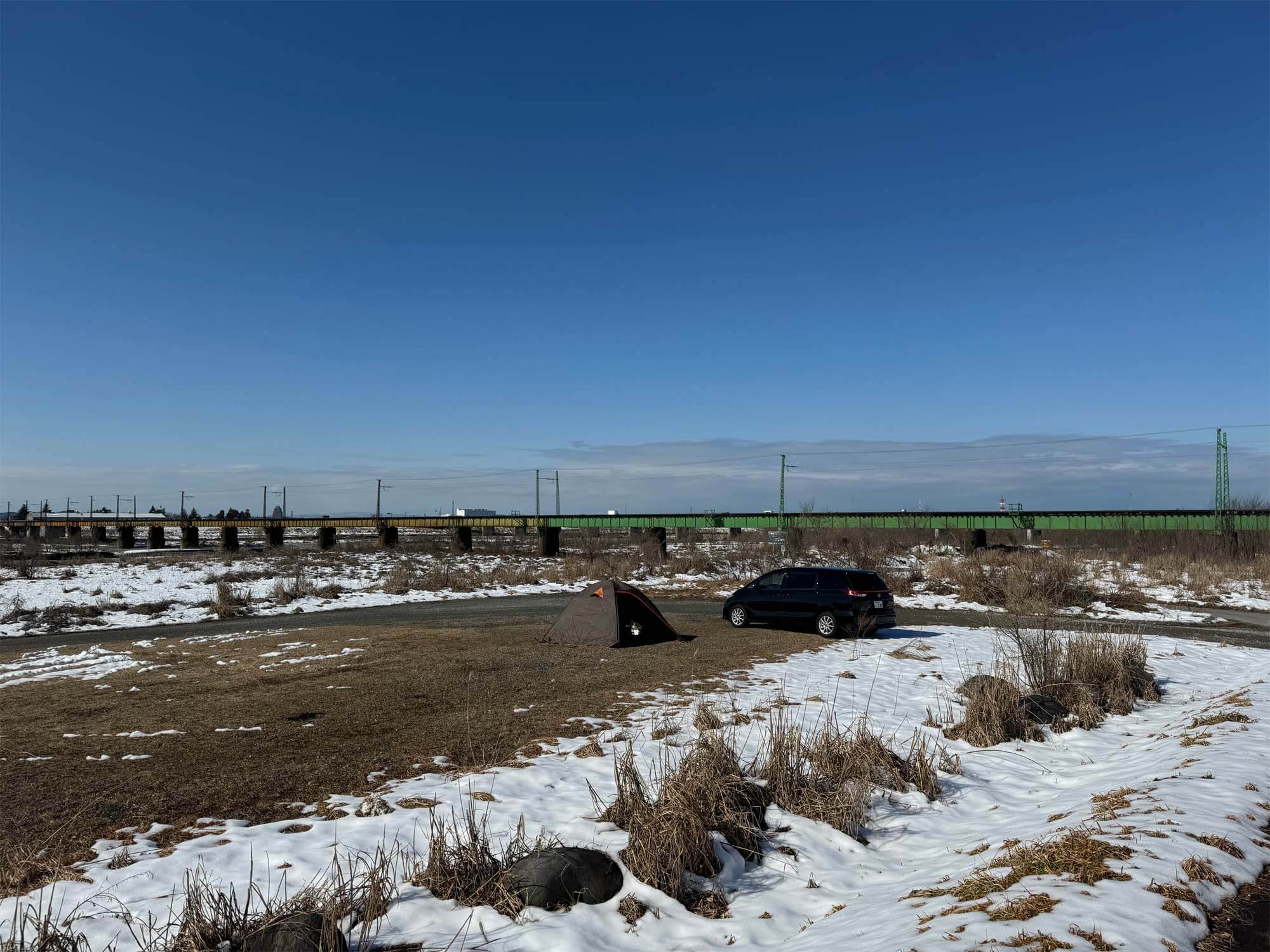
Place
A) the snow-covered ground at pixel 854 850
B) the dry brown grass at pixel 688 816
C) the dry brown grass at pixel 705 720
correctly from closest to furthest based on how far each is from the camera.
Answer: the snow-covered ground at pixel 854 850 < the dry brown grass at pixel 688 816 < the dry brown grass at pixel 705 720

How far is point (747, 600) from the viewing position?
20641 mm

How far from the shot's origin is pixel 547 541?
163 feet

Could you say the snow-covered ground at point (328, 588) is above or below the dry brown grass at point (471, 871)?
below

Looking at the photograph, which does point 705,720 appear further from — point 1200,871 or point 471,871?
point 1200,871

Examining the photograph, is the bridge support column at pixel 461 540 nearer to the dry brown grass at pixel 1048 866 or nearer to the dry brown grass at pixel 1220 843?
the dry brown grass at pixel 1048 866

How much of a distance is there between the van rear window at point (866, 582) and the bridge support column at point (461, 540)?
3535 cm

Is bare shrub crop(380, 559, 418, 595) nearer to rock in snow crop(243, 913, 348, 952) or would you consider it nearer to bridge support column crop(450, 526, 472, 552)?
bridge support column crop(450, 526, 472, 552)

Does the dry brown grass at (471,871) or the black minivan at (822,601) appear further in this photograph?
the black minivan at (822,601)

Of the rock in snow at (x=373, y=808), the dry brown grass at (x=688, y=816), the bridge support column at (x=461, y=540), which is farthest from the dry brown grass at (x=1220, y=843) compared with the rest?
the bridge support column at (x=461, y=540)

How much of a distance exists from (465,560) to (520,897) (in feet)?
131

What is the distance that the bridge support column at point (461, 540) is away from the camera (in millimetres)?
51531

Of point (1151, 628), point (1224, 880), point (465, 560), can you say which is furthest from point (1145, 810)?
point (465, 560)

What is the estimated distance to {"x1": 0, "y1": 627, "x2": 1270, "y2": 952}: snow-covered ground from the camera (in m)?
4.79

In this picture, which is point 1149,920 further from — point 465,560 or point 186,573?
point 465,560
